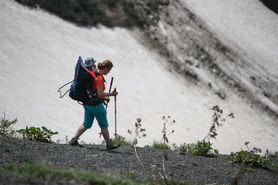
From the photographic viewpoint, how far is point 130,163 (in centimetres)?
868

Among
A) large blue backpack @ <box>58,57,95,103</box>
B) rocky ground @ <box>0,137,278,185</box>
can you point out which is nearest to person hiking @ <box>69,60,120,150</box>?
large blue backpack @ <box>58,57,95,103</box>

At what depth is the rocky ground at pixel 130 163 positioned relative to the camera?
303 inches

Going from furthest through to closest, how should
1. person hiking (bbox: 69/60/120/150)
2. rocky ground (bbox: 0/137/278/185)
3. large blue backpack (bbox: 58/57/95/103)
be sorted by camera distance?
person hiking (bbox: 69/60/120/150) < large blue backpack (bbox: 58/57/95/103) < rocky ground (bbox: 0/137/278/185)

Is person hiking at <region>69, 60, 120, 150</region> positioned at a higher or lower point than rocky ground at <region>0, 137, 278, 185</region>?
higher

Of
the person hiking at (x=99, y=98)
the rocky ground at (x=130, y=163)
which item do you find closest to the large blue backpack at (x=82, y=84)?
the person hiking at (x=99, y=98)

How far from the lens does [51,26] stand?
2680cm

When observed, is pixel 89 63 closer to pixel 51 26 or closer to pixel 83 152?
pixel 83 152

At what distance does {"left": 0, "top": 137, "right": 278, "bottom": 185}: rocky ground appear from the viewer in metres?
7.71

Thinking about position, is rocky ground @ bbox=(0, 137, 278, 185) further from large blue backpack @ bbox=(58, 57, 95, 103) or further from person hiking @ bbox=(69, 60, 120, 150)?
large blue backpack @ bbox=(58, 57, 95, 103)

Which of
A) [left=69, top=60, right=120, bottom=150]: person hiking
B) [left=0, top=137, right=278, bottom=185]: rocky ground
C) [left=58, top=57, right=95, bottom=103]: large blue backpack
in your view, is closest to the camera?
[left=0, top=137, right=278, bottom=185]: rocky ground

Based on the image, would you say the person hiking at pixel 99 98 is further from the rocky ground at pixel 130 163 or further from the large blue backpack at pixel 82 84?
the rocky ground at pixel 130 163

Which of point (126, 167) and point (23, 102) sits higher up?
point (23, 102)

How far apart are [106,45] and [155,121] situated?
23.2 ft

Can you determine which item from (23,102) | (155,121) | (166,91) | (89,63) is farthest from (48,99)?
(89,63)
